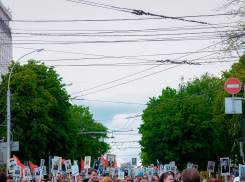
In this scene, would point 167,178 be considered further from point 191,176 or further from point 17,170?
point 17,170

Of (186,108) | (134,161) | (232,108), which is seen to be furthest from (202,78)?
(232,108)

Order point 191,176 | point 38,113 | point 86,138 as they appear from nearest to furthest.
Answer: point 191,176, point 38,113, point 86,138

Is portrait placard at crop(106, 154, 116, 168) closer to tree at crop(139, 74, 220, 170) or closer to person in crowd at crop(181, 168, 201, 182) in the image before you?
person in crowd at crop(181, 168, 201, 182)

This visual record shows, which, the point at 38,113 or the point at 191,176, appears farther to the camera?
the point at 38,113

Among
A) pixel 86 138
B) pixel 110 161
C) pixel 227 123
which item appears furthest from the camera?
pixel 86 138

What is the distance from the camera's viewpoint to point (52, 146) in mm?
38281

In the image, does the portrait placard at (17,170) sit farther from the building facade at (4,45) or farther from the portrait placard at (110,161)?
the building facade at (4,45)

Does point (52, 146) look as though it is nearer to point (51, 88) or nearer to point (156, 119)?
point (51, 88)

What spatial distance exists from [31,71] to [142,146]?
67.7 feet

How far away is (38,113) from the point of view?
35.0 meters

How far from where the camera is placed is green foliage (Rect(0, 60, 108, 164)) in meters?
33.7

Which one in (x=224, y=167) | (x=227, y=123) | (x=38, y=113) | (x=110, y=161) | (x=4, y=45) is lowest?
(x=224, y=167)

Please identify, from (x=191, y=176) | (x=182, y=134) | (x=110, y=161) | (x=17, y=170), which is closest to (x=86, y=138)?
(x=182, y=134)

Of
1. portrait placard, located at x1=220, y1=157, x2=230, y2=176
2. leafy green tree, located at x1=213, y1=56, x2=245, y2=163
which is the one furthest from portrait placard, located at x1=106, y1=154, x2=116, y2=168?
leafy green tree, located at x1=213, y1=56, x2=245, y2=163
